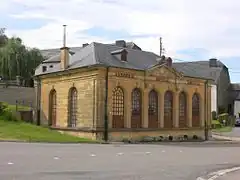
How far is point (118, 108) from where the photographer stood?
4122 cm

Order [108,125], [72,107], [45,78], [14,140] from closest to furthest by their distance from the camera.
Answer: [14,140] < [108,125] < [72,107] < [45,78]

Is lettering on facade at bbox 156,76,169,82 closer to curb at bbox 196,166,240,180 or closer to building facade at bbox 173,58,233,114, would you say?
curb at bbox 196,166,240,180

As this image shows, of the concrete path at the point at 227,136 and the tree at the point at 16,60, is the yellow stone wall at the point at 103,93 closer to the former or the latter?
the concrete path at the point at 227,136

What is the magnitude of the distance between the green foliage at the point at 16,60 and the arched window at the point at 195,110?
31.1m

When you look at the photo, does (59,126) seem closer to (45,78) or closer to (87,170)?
(45,78)

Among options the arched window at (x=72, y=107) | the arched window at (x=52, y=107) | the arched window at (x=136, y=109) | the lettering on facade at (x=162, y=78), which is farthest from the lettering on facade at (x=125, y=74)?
the arched window at (x=52, y=107)

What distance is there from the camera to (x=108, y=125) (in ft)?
131

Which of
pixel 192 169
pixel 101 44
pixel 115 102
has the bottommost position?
pixel 192 169

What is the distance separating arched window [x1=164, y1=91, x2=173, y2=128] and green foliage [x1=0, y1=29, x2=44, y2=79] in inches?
1259

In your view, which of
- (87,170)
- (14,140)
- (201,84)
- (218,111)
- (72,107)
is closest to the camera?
(87,170)

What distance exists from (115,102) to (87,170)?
2551 cm

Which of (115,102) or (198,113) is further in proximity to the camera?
(198,113)

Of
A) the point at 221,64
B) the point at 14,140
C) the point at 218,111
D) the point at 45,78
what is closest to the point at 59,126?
the point at 45,78

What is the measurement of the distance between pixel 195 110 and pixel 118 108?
12.1m
